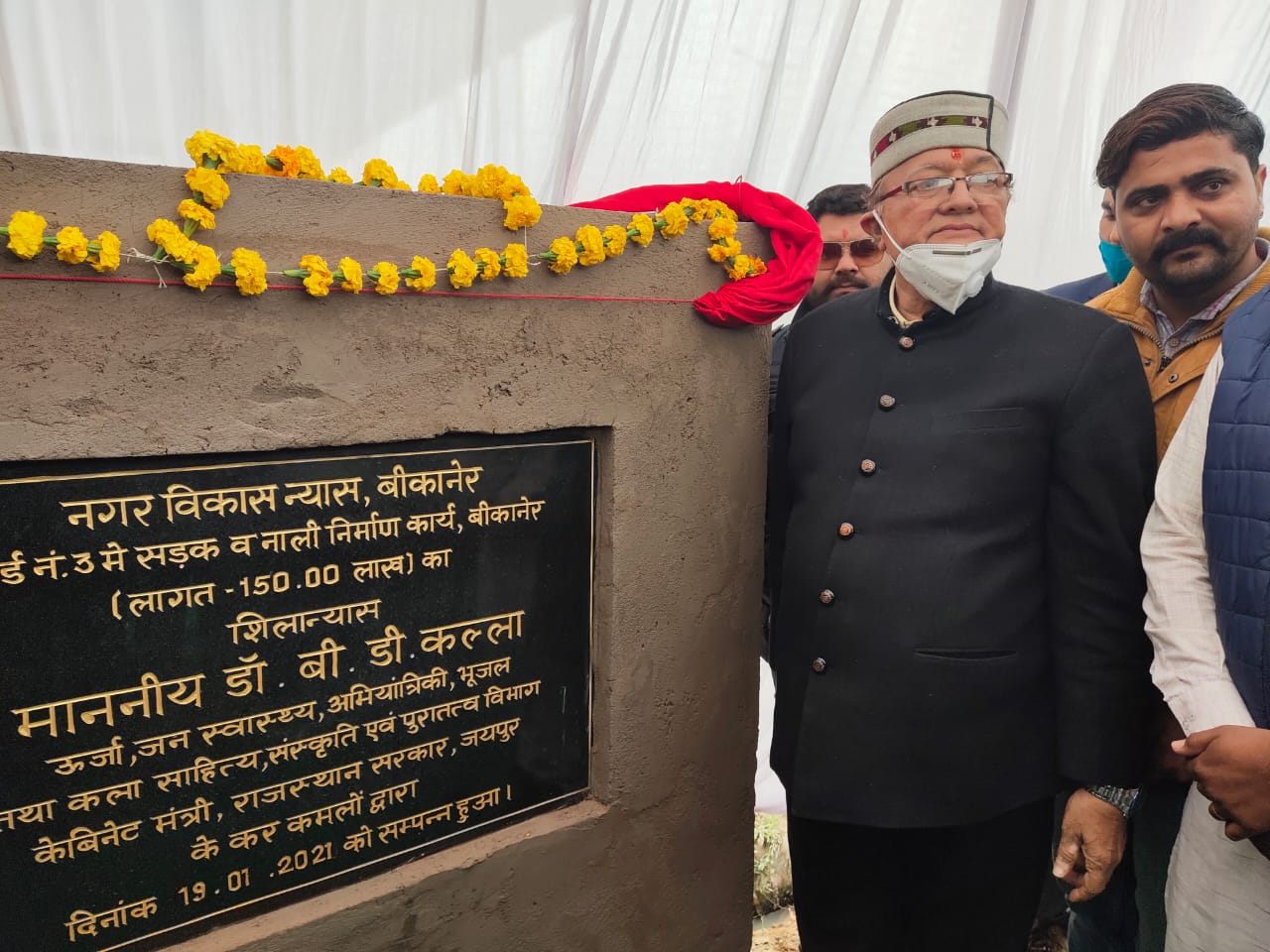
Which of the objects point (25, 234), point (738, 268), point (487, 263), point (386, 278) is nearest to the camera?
point (25, 234)

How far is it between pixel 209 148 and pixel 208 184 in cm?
7

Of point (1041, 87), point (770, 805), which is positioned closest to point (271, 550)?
point (770, 805)

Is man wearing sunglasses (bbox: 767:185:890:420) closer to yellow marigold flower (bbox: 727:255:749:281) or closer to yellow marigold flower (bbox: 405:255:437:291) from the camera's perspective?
yellow marigold flower (bbox: 727:255:749:281)

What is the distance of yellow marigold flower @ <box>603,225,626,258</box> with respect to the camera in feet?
5.59

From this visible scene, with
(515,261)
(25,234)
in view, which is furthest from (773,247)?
(25,234)

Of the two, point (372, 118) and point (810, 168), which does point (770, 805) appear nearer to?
point (810, 168)

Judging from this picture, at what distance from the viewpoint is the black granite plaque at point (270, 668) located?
1.31 metres

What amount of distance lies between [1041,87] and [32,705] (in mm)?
3580

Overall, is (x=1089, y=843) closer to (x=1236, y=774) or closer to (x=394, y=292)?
(x=1236, y=774)

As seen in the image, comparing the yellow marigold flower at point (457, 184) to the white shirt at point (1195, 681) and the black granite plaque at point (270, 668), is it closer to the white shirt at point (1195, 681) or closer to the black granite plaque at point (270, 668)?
the black granite plaque at point (270, 668)

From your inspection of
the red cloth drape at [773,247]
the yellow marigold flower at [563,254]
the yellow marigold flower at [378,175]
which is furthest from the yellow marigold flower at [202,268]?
the red cloth drape at [773,247]

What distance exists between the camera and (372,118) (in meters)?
2.28

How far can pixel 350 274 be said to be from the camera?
141 centimetres

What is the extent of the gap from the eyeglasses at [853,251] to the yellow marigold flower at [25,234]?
2.05 m
